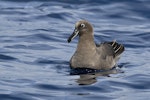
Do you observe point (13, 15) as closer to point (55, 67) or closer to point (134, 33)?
point (134, 33)

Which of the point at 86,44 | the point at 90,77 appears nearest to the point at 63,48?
the point at 86,44

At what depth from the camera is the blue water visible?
14.0 metres

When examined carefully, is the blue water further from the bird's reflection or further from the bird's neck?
the bird's neck

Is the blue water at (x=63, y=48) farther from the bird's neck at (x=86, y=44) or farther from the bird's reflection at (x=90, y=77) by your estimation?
the bird's neck at (x=86, y=44)

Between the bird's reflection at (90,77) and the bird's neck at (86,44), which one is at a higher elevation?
the bird's neck at (86,44)

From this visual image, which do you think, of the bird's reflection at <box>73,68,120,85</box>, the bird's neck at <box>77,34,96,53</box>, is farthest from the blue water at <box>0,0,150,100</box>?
the bird's neck at <box>77,34,96,53</box>

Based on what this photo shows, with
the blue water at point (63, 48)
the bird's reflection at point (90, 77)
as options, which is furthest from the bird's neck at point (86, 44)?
the bird's reflection at point (90, 77)

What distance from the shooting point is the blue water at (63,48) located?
45.9 ft

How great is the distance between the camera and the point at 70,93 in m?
13.8

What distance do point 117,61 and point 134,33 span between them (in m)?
3.94

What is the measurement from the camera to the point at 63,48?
1853cm

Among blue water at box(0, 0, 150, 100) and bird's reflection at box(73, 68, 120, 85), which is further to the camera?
bird's reflection at box(73, 68, 120, 85)

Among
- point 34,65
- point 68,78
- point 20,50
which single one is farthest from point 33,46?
point 68,78

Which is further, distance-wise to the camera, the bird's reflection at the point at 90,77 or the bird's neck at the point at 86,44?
the bird's neck at the point at 86,44
